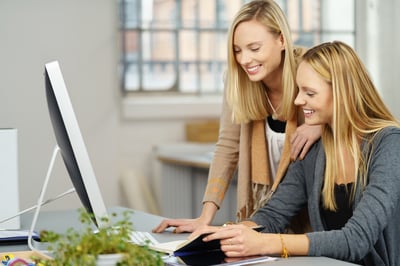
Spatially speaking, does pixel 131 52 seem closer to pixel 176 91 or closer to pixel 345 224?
pixel 176 91

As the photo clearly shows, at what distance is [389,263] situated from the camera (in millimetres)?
2137

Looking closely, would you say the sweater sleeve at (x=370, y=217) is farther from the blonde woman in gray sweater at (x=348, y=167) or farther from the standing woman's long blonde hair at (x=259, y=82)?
the standing woman's long blonde hair at (x=259, y=82)

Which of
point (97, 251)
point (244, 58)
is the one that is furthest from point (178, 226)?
point (97, 251)

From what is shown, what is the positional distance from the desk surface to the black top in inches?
10.1

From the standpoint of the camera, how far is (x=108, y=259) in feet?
4.61

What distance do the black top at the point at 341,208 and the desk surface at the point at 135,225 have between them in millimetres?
255

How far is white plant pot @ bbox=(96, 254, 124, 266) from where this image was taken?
1402 mm

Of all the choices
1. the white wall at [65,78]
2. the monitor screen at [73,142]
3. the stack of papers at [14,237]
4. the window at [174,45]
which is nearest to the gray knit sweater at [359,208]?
the monitor screen at [73,142]

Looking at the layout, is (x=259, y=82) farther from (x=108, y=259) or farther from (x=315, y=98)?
(x=108, y=259)

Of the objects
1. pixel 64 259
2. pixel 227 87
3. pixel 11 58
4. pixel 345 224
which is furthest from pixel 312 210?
pixel 11 58

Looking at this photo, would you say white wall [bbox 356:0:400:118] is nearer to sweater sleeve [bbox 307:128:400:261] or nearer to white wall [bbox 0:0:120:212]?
white wall [bbox 0:0:120:212]

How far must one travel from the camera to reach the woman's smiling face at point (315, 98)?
2.18m

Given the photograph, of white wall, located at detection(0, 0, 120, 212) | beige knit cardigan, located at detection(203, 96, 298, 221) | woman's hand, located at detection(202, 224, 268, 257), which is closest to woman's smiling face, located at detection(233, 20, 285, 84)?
beige knit cardigan, located at detection(203, 96, 298, 221)

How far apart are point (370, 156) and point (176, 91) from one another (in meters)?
3.57
